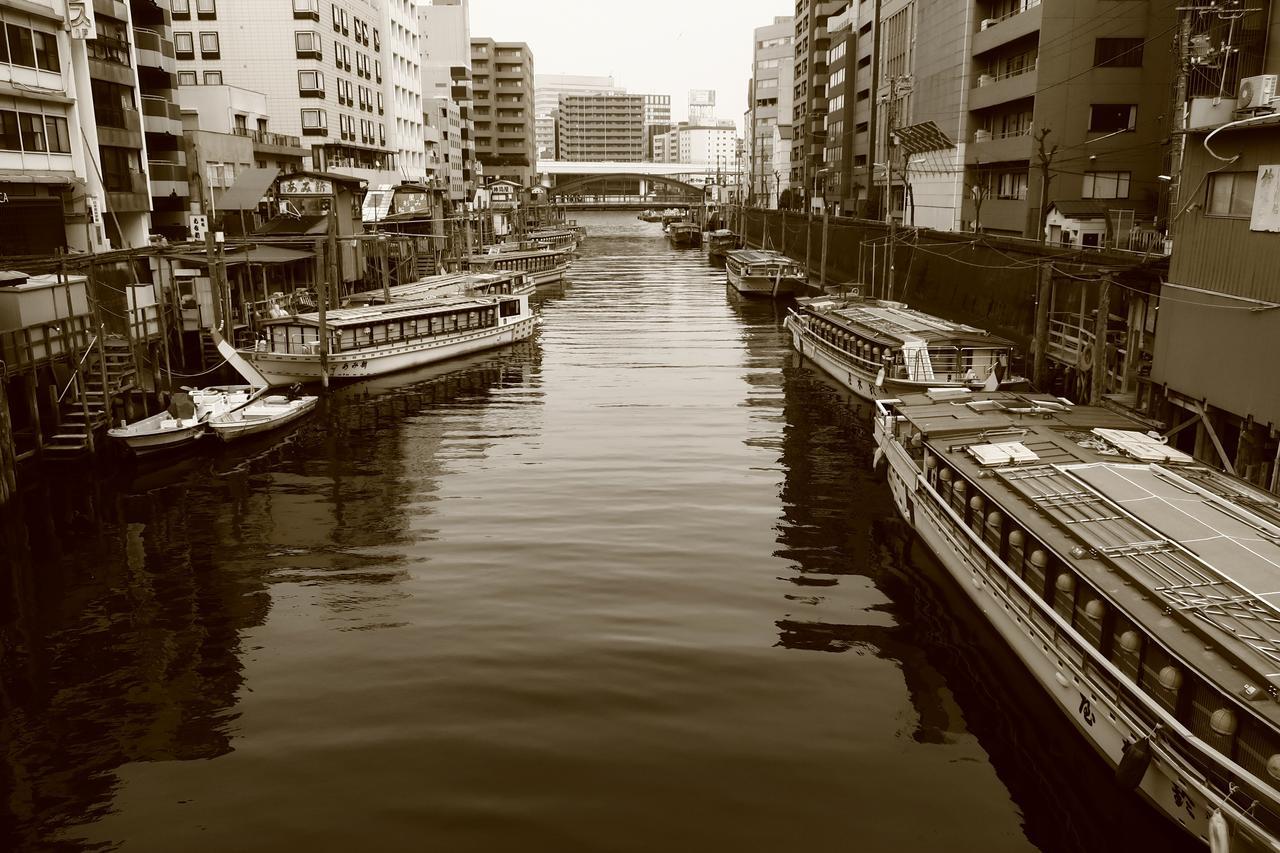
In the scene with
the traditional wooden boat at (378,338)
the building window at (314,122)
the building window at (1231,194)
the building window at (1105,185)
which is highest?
the building window at (314,122)

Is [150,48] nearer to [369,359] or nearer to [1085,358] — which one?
[369,359]

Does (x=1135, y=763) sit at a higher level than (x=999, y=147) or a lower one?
lower

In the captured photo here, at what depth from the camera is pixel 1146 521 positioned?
17.2m

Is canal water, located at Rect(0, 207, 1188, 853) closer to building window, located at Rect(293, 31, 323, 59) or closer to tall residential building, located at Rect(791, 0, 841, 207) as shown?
building window, located at Rect(293, 31, 323, 59)

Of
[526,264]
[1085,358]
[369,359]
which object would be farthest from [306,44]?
[1085,358]

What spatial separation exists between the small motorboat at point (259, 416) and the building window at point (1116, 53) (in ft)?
155

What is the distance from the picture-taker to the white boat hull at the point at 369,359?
4794 centimetres

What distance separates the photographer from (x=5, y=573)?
24.9 meters

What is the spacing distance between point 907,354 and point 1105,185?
82.1ft

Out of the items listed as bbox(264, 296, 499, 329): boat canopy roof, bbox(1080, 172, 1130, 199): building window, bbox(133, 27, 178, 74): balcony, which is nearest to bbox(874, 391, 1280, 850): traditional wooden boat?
bbox(264, 296, 499, 329): boat canopy roof

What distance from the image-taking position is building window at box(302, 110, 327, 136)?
3172 inches

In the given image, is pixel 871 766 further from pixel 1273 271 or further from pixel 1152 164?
pixel 1152 164

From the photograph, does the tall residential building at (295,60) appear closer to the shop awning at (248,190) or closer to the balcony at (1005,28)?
the shop awning at (248,190)

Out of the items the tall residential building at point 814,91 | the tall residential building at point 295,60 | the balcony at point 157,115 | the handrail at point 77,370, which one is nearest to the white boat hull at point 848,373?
the handrail at point 77,370
